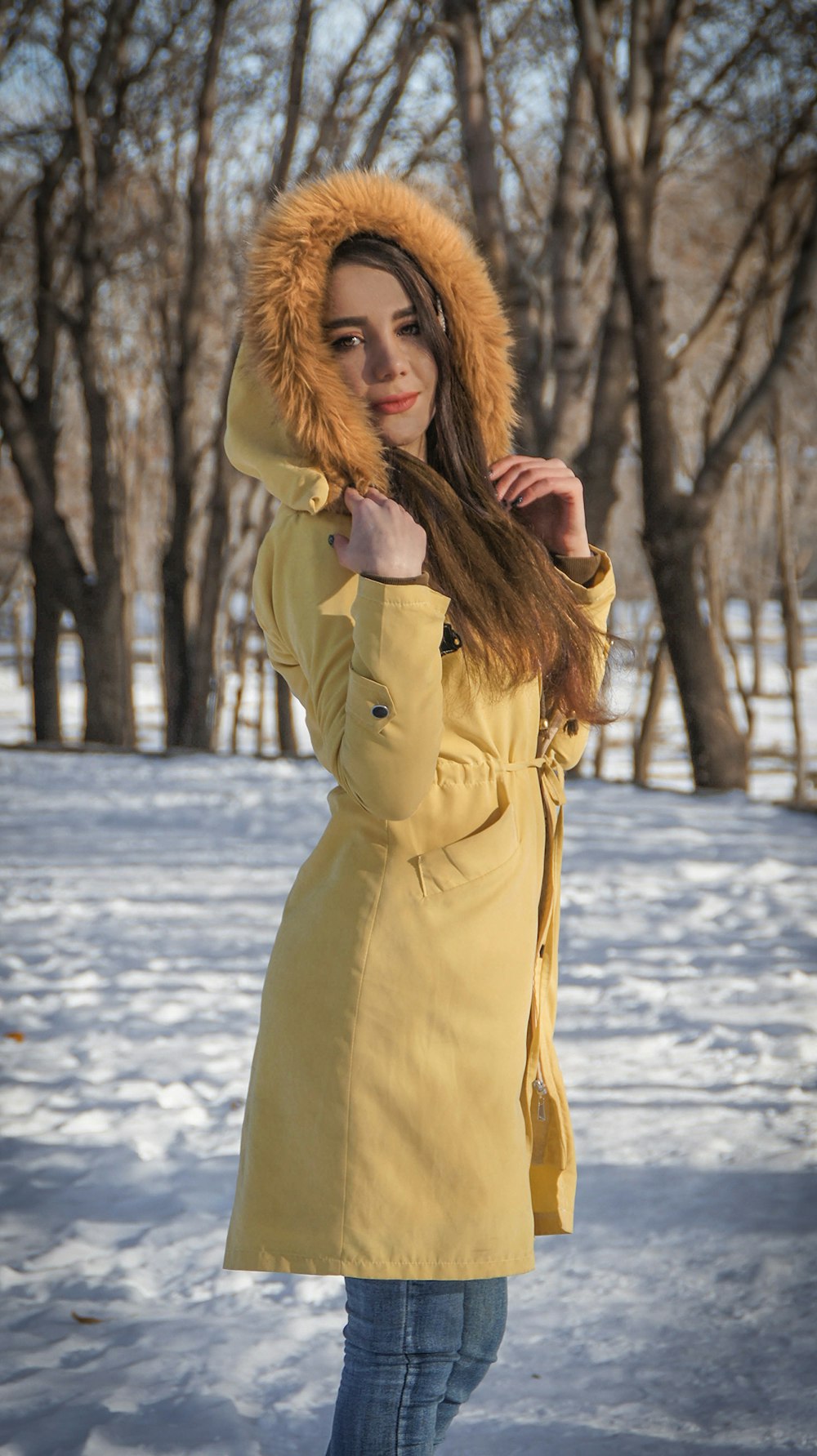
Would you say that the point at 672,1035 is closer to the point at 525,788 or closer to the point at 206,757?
the point at 525,788

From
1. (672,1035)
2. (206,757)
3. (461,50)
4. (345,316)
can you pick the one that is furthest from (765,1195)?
(461,50)

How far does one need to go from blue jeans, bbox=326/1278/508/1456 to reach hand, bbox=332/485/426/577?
85 centimetres

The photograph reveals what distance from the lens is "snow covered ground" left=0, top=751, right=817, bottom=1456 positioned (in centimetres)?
235

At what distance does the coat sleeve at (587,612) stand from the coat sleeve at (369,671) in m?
0.37

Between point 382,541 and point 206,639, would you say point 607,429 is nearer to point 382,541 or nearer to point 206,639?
point 206,639

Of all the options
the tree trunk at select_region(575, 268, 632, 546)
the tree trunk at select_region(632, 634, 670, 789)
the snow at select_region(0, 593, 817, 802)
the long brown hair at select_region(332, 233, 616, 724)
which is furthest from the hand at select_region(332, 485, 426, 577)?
the tree trunk at select_region(632, 634, 670, 789)

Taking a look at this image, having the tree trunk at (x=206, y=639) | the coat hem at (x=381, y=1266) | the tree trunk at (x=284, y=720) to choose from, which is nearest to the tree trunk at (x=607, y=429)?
the tree trunk at (x=206, y=639)

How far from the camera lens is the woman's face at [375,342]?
1.71m

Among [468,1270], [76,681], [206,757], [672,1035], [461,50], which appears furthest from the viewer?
[76,681]

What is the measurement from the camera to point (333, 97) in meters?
12.6

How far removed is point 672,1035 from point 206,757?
664 centimetres

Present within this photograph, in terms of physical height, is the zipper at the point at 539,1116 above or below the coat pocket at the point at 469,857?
below

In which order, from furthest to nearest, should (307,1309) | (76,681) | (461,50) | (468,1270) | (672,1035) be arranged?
1. (76,681)
2. (461,50)
3. (672,1035)
4. (307,1309)
5. (468,1270)

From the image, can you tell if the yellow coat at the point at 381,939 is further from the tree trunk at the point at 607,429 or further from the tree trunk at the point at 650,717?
the tree trunk at the point at 650,717
